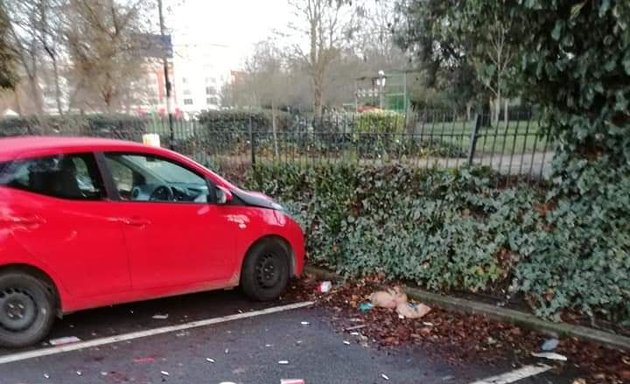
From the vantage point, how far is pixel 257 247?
19.8 ft

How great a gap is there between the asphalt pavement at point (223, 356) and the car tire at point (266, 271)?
359 mm

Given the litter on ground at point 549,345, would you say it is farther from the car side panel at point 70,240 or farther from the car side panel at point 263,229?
the car side panel at point 70,240

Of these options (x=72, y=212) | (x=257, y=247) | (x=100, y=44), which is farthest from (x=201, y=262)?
(x=100, y=44)

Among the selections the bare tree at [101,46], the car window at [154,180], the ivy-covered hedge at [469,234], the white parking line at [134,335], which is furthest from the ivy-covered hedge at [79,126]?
the white parking line at [134,335]

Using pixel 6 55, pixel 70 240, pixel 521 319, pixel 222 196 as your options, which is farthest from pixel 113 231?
pixel 6 55

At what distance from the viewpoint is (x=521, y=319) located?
16.9ft

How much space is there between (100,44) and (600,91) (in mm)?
15287

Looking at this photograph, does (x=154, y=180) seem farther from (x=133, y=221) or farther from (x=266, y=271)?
(x=266, y=271)

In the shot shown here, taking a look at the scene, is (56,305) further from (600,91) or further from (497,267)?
(600,91)

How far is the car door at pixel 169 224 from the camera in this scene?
5.16m

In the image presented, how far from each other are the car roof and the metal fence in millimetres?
2669

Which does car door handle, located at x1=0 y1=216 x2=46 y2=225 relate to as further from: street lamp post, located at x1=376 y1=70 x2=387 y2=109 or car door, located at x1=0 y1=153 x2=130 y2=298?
street lamp post, located at x1=376 y1=70 x2=387 y2=109

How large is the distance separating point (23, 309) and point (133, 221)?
1.05 m

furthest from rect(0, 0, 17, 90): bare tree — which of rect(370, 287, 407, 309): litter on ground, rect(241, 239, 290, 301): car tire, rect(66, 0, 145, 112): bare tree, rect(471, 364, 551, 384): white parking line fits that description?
rect(471, 364, 551, 384): white parking line
